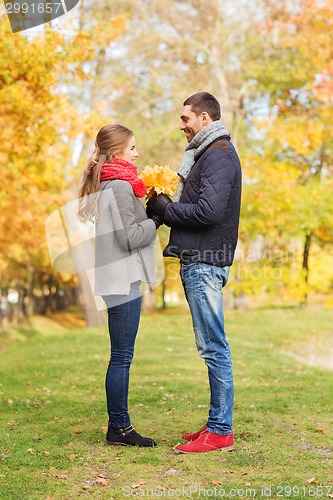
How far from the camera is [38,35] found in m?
10.9

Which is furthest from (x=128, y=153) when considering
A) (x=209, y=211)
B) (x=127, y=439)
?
(x=127, y=439)

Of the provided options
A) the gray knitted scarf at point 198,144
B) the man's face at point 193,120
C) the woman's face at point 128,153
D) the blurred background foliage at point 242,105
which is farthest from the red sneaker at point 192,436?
the blurred background foliage at point 242,105

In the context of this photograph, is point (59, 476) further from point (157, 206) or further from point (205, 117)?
point (205, 117)

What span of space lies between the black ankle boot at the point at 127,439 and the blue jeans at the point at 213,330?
0.51m

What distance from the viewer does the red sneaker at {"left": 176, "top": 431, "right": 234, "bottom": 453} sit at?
15.3ft

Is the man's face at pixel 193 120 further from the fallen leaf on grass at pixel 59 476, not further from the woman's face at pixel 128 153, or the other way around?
the fallen leaf on grass at pixel 59 476

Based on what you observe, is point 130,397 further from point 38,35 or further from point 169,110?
point 169,110

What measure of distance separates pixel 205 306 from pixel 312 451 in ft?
4.49

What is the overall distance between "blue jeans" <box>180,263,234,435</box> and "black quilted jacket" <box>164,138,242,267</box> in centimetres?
10

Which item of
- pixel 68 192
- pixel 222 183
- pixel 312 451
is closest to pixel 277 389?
pixel 312 451

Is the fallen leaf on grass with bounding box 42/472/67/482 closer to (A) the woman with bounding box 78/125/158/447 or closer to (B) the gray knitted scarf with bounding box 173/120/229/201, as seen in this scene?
(A) the woman with bounding box 78/125/158/447

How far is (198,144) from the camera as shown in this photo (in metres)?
4.67

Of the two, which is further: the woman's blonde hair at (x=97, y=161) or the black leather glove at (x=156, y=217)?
the black leather glove at (x=156, y=217)

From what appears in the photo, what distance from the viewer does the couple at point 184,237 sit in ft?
15.1
